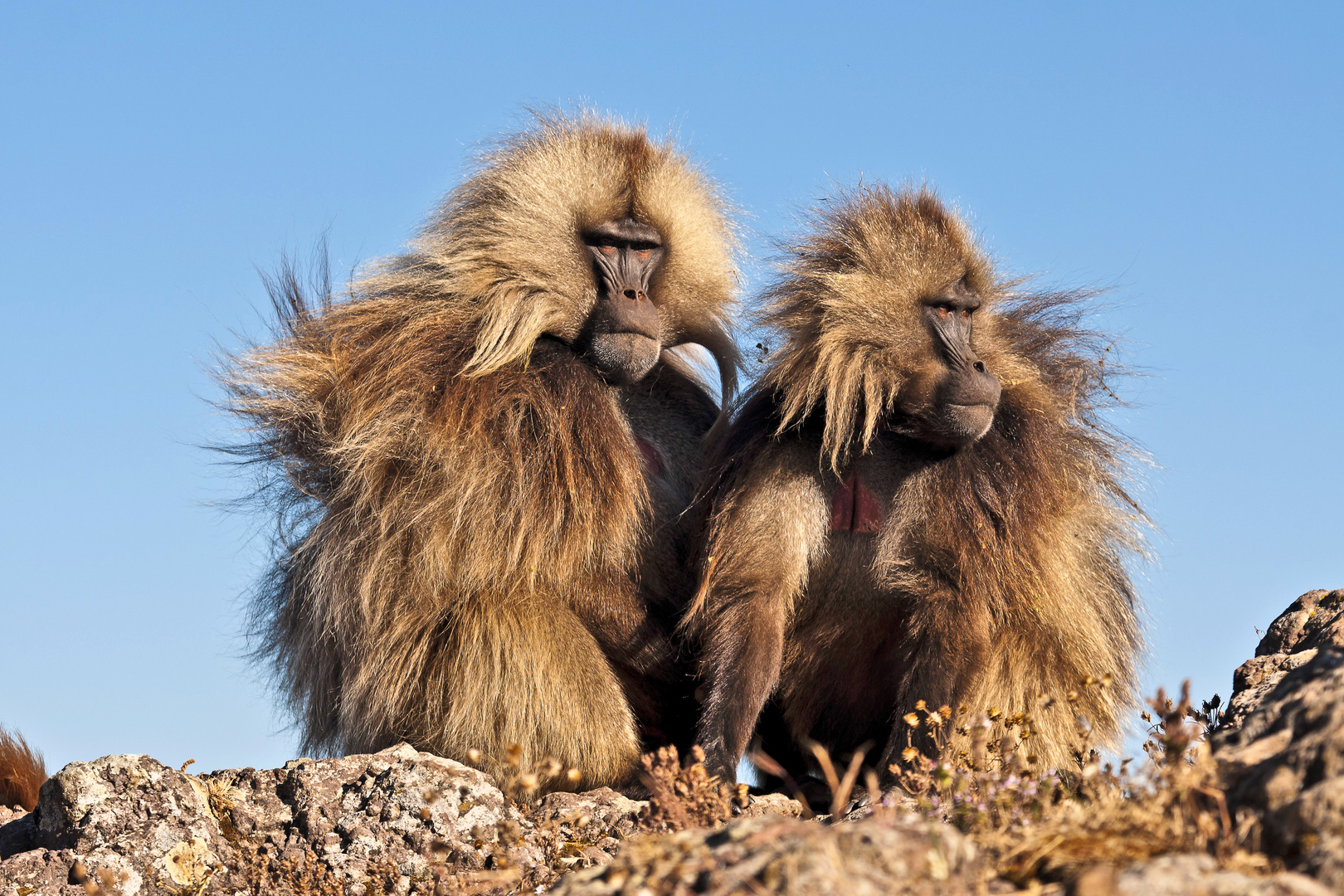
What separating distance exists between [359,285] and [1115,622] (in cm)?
344

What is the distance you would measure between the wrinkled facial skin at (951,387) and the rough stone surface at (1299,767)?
1.88 meters

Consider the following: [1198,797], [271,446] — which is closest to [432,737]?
[271,446]

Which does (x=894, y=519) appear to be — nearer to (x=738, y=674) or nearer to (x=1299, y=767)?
(x=738, y=674)

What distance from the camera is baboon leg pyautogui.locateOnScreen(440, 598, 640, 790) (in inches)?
189

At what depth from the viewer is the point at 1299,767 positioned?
7.79ft

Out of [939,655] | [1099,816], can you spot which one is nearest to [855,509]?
[939,655]

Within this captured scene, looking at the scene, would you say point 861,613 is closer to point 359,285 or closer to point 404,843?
point 404,843

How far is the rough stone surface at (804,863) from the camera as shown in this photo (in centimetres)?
197

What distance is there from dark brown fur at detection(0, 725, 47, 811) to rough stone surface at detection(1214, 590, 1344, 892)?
16.7 feet

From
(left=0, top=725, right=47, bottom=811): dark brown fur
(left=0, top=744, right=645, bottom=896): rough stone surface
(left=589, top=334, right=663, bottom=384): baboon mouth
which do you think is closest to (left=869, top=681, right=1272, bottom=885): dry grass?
(left=0, top=744, right=645, bottom=896): rough stone surface

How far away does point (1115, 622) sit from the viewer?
5.19 metres

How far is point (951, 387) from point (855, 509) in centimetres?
60

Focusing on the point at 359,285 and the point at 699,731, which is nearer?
the point at 699,731

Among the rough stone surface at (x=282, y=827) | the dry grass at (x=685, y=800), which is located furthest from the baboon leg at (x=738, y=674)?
the dry grass at (x=685, y=800)
